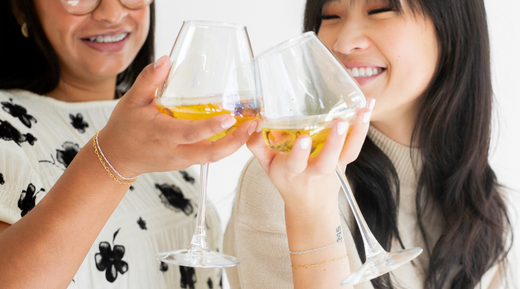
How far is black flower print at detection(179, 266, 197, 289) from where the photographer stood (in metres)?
1.61

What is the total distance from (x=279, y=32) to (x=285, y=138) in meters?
2.07

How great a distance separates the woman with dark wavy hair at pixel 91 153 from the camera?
0.90 meters

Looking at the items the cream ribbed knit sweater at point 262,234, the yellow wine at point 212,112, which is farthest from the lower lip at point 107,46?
the yellow wine at point 212,112

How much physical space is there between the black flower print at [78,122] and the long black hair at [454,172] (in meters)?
0.90

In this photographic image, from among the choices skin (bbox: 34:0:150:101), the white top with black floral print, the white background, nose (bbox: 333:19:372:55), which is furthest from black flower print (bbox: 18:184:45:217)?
the white background

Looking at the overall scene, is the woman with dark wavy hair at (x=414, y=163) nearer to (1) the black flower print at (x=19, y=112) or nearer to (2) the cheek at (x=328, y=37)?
(2) the cheek at (x=328, y=37)

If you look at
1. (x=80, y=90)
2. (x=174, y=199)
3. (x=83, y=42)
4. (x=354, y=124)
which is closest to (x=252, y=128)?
(x=354, y=124)

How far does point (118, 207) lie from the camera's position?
1.53 m

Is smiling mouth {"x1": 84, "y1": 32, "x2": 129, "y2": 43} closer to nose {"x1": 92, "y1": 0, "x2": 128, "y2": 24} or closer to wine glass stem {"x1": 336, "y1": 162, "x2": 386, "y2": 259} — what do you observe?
nose {"x1": 92, "y1": 0, "x2": 128, "y2": 24}

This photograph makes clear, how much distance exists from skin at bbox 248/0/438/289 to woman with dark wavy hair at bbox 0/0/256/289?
0.15m

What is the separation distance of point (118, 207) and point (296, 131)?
0.94 metres

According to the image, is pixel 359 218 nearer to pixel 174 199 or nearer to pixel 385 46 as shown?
pixel 385 46

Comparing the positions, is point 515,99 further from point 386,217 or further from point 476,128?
point 386,217

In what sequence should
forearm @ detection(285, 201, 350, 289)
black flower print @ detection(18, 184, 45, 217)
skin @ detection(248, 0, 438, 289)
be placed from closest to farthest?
skin @ detection(248, 0, 438, 289) < forearm @ detection(285, 201, 350, 289) < black flower print @ detection(18, 184, 45, 217)
